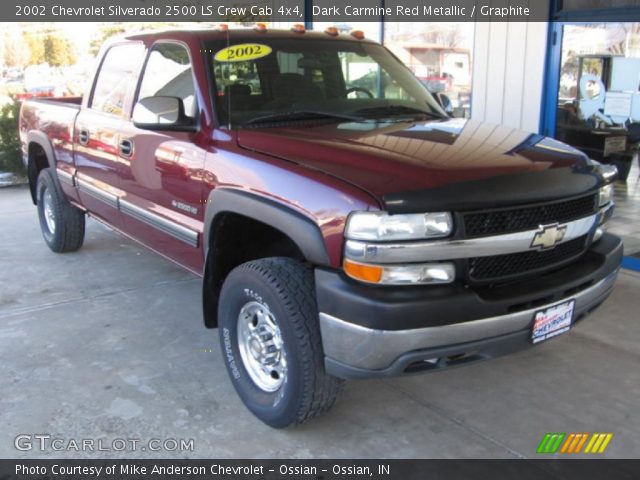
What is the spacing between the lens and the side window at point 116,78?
178 inches

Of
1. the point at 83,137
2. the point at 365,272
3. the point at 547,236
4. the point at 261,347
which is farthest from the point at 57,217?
the point at 547,236

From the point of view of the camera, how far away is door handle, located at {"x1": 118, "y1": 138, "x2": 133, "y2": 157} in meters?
4.28

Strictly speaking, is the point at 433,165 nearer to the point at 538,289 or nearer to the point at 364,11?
the point at 538,289

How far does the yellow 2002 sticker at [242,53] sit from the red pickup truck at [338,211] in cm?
1

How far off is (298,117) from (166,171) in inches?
34.5

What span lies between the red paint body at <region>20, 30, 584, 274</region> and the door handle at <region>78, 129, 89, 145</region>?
13cm

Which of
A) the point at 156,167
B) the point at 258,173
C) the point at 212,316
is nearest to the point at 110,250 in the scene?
the point at 156,167

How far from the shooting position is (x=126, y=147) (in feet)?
14.2

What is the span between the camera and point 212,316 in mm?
3613

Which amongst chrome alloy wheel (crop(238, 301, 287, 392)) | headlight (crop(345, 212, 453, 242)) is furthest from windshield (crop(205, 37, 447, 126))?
headlight (crop(345, 212, 453, 242))

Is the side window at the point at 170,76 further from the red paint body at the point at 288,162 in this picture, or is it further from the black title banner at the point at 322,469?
the black title banner at the point at 322,469

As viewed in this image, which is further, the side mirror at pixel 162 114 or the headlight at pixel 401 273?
the side mirror at pixel 162 114

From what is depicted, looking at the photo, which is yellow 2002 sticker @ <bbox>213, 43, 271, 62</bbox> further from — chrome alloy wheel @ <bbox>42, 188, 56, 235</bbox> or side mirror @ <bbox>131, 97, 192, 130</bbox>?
chrome alloy wheel @ <bbox>42, 188, 56, 235</bbox>

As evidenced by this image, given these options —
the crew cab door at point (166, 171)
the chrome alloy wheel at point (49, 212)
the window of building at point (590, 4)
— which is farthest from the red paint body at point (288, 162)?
the window of building at point (590, 4)
